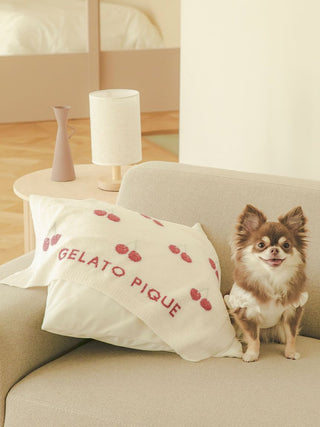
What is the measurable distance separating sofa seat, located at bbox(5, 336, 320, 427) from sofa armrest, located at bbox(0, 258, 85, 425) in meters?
0.02

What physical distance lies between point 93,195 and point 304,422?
4.09 ft

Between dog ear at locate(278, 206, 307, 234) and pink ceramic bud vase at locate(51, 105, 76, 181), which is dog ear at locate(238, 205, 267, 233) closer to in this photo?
dog ear at locate(278, 206, 307, 234)

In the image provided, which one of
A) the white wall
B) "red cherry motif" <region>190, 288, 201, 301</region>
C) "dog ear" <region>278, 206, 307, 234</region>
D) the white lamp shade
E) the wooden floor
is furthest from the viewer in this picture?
the wooden floor

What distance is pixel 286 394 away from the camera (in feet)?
5.00

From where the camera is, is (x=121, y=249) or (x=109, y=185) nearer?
(x=121, y=249)

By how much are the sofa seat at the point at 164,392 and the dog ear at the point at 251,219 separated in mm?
294

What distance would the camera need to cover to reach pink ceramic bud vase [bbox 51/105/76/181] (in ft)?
8.63

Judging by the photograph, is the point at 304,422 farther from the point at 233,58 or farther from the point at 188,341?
the point at 233,58

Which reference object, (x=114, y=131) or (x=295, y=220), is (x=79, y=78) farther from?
(x=295, y=220)

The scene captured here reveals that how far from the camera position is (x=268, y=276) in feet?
5.31

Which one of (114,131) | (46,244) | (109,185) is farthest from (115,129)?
(46,244)

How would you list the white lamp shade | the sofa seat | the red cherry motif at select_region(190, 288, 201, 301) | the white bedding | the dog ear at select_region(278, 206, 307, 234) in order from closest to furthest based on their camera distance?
the sofa seat
the dog ear at select_region(278, 206, 307, 234)
the red cherry motif at select_region(190, 288, 201, 301)
the white lamp shade
the white bedding

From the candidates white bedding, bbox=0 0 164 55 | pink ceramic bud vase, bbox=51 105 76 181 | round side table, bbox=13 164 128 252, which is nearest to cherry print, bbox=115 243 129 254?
round side table, bbox=13 164 128 252

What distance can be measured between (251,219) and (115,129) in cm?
99
